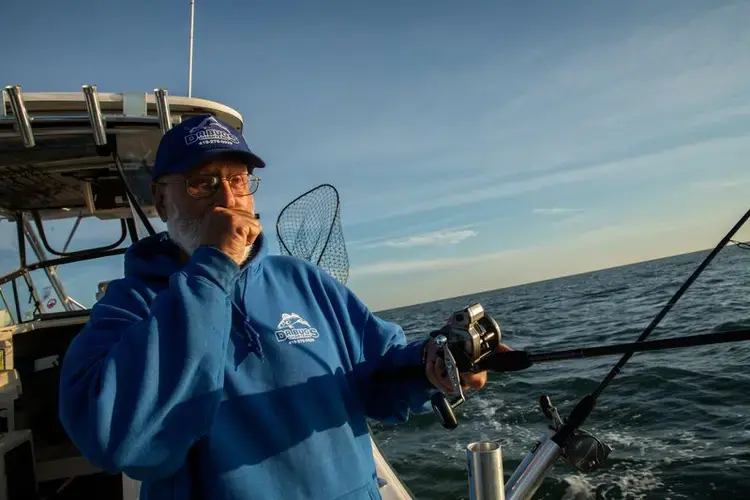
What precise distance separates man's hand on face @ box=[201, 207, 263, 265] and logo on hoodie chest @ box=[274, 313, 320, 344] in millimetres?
293

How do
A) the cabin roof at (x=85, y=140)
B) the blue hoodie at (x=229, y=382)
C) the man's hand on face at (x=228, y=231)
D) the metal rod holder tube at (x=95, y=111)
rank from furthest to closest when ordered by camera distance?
1. the cabin roof at (x=85, y=140)
2. the metal rod holder tube at (x=95, y=111)
3. the man's hand on face at (x=228, y=231)
4. the blue hoodie at (x=229, y=382)

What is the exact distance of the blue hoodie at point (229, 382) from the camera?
4.13 ft

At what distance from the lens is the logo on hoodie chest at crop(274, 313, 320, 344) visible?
1.64 metres

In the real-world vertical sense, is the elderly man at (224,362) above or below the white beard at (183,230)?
below

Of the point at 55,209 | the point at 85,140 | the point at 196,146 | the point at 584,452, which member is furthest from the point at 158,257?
the point at 55,209

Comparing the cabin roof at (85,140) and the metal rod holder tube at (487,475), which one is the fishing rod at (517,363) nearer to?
the metal rod holder tube at (487,475)

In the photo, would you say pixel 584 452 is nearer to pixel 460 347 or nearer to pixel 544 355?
pixel 544 355

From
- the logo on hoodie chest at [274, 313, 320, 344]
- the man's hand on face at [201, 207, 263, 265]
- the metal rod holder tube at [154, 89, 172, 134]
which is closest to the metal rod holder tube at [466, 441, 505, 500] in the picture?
the logo on hoodie chest at [274, 313, 320, 344]

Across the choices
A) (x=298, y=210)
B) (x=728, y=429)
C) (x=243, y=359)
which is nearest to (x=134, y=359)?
(x=243, y=359)

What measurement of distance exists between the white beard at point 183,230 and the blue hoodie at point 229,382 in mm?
64

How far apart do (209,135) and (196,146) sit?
6cm

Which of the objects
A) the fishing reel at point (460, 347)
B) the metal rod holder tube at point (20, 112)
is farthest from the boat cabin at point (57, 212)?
the fishing reel at point (460, 347)

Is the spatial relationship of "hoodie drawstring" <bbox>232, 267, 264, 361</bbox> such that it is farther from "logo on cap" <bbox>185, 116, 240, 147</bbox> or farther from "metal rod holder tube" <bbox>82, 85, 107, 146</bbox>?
"metal rod holder tube" <bbox>82, 85, 107, 146</bbox>

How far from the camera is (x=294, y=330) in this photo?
5.49 ft
